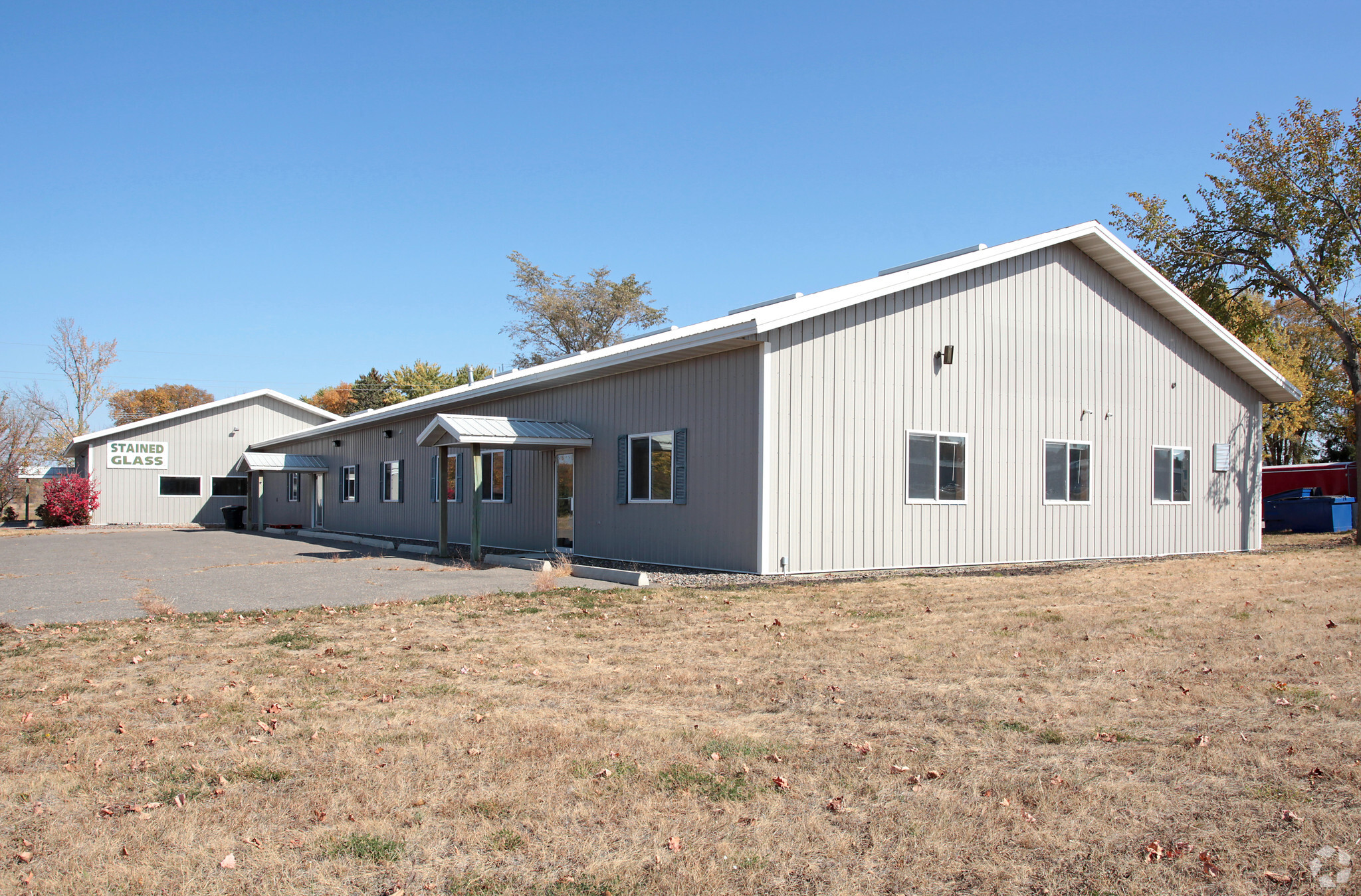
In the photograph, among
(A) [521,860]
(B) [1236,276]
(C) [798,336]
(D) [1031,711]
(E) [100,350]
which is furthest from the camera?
(E) [100,350]

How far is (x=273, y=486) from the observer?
36.1 m

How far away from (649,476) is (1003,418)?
5.84 metres

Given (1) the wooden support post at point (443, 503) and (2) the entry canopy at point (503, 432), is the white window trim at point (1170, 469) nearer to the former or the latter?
(2) the entry canopy at point (503, 432)

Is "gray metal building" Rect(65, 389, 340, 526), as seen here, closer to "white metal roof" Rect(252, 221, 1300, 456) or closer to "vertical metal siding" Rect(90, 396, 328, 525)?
"vertical metal siding" Rect(90, 396, 328, 525)

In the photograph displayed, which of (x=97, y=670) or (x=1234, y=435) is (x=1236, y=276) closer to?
(x=1234, y=435)

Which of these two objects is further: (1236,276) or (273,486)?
(273,486)

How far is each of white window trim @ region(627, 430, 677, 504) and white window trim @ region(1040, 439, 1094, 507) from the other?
6407 mm

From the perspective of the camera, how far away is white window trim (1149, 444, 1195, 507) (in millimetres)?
18141

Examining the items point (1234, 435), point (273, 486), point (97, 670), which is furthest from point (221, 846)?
point (273, 486)

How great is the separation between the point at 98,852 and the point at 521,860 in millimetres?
1616

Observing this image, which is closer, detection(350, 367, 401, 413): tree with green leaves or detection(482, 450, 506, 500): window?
detection(482, 450, 506, 500): window

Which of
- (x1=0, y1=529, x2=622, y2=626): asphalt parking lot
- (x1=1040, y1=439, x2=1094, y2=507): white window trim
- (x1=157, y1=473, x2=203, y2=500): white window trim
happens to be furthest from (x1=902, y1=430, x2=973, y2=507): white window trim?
(x1=157, y1=473, x2=203, y2=500): white window trim

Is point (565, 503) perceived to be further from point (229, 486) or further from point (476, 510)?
point (229, 486)

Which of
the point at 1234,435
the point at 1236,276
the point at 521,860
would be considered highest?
the point at 1236,276
